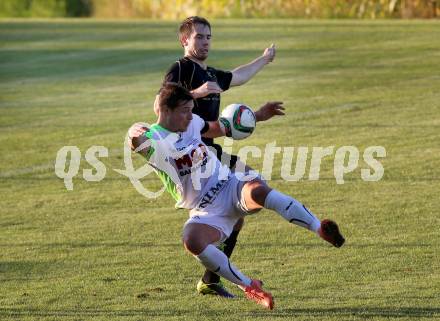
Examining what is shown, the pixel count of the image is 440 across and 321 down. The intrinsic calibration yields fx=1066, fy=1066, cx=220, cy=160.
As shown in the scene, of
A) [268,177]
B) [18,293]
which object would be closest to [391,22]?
[268,177]

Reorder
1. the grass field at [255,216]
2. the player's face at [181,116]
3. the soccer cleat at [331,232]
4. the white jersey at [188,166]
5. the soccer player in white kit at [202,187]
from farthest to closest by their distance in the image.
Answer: the grass field at [255,216], the white jersey at [188,166], the player's face at [181,116], the soccer player in white kit at [202,187], the soccer cleat at [331,232]

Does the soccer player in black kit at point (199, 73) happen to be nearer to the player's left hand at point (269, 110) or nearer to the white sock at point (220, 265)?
the player's left hand at point (269, 110)

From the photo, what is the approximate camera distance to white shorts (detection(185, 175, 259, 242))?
306 inches

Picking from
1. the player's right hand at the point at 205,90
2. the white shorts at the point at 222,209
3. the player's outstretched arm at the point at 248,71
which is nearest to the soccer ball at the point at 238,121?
the player's right hand at the point at 205,90

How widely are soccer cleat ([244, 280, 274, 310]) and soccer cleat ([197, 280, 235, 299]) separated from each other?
0.62 metres

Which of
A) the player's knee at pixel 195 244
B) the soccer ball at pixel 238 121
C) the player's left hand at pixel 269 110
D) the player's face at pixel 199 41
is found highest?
the player's face at pixel 199 41

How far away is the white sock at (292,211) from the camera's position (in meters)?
7.35

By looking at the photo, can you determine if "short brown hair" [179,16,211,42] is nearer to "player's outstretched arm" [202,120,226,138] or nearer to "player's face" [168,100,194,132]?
"player's outstretched arm" [202,120,226,138]

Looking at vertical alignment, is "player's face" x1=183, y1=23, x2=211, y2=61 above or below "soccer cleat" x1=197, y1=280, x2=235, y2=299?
above

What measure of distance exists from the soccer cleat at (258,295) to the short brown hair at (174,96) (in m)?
1.37

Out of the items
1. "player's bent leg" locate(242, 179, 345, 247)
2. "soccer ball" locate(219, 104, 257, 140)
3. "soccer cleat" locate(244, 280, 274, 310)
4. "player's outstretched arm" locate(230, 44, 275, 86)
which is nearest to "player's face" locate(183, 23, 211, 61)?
"player's outstretched arm" locate(230, 44, 275, 86)

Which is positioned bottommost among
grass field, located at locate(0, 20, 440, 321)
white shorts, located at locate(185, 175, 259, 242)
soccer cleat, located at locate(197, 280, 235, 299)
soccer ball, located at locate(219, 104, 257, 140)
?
grass field, located at locate(0, 20, 440, 321)

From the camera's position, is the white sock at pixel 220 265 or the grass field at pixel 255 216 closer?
the white sock at pixel 220 265

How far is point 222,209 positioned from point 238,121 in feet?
2.31
